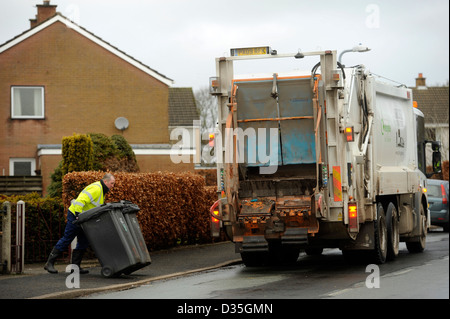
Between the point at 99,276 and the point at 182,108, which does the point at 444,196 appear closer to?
the point at 99,276

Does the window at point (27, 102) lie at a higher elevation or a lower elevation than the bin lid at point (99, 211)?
higher

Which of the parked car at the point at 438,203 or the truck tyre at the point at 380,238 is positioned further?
the parked car at the point at 438,203

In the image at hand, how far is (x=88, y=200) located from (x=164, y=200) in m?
4.29

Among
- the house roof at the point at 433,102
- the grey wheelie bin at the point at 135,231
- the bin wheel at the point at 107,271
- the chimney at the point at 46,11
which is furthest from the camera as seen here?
the house roof at the point at 433,102

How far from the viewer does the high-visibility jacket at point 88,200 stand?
42.2 feet

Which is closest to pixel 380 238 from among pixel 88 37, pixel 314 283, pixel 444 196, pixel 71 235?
pixel 314 283

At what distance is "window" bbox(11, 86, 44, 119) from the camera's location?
30.4 metres

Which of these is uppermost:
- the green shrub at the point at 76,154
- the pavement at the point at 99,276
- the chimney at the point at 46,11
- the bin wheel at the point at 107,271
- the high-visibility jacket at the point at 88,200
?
the chimney at the point at 46,11

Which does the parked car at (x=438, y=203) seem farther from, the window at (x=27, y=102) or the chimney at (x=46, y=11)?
the chimney at (x=46, y=11)

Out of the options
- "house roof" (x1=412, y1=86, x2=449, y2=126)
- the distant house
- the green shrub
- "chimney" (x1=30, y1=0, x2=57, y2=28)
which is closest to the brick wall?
"chimney" (x1=30, y1=0, x2=57, y2=28)

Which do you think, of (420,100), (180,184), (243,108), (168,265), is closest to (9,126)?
(180,184)

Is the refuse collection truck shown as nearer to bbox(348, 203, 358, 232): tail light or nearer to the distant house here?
bbox(348, 203, 358, 232): tail light

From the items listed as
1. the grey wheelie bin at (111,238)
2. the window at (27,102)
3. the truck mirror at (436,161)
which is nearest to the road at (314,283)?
the grey wheelie bin at (111,238)

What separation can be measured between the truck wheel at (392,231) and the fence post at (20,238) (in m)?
6.19
